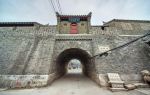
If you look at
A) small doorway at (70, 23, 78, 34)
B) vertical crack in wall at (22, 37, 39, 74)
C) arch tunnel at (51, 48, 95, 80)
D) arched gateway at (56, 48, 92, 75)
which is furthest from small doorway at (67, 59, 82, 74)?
vertical crack in wall at (22, 37, 39, 74)

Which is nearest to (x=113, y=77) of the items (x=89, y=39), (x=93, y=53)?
(x=93, y=53)

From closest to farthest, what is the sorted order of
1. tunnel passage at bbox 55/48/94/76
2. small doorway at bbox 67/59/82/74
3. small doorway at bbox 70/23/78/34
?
tunnel passage at bbox 55/48/94/76, small doorway at bbox 70/23/78/34, small doorway at bbox 67/59/82/74

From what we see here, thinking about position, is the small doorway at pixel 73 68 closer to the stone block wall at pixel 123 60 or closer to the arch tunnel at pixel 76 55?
the arch tunnel at pixel 76 55

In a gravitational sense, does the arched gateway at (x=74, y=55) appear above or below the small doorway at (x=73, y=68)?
above

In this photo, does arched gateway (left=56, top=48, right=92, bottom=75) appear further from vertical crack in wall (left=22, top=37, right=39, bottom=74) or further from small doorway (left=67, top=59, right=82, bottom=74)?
small doorway (left=67, top=59, right=82, bottom=74)

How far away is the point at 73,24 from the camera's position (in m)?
14.1

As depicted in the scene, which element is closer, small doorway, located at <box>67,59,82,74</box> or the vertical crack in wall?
the vertical crack in wall

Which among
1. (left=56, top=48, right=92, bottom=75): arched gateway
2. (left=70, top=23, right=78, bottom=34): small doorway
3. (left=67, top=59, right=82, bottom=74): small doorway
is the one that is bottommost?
(left=67, top=59, right=82, bottom=74): small doorway

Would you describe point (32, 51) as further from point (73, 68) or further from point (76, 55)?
point (73, 68)

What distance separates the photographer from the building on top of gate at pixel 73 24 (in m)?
13.7

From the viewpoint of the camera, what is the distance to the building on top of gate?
1371cm

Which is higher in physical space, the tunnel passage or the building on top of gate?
the building on top of gate

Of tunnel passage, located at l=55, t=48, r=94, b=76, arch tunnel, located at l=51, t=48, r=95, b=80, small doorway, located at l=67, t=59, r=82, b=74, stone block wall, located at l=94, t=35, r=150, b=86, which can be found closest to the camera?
stone block wall, located at l=94, t=35, r=150, b=86

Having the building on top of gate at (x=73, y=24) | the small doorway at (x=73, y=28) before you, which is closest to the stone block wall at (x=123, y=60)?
the building on top of gate at (x=73, y=24)
